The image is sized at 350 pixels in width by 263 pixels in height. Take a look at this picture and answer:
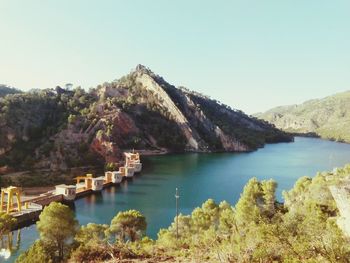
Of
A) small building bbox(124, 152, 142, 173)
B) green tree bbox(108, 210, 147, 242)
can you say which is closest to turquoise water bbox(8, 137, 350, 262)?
small building bbox(124, 152, 142, 173)

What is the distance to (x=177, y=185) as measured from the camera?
77312mm

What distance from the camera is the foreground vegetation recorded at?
15055 mm

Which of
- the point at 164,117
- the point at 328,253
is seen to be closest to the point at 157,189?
the point at 328,253

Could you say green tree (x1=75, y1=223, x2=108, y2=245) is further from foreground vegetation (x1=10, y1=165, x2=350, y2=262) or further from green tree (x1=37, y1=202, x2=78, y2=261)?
green tree (x1=37, y1=202, x2=78, y2=261)

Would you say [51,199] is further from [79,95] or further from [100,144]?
[79,95]

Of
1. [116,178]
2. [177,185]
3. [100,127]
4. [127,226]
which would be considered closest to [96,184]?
[116,178]

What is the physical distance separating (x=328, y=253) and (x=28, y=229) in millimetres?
42217

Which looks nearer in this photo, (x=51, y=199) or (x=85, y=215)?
(x=85, y=215)

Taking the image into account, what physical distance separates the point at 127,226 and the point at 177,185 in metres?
41.0

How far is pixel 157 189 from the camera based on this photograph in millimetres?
73688

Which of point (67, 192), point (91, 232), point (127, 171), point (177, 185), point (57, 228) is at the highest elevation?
point (127, 171)

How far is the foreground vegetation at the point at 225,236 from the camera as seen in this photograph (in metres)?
15.1

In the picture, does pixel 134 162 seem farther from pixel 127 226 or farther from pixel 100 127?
pixel 127 226

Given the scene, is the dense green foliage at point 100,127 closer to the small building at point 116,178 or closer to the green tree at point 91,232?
the small building at point 116,178
